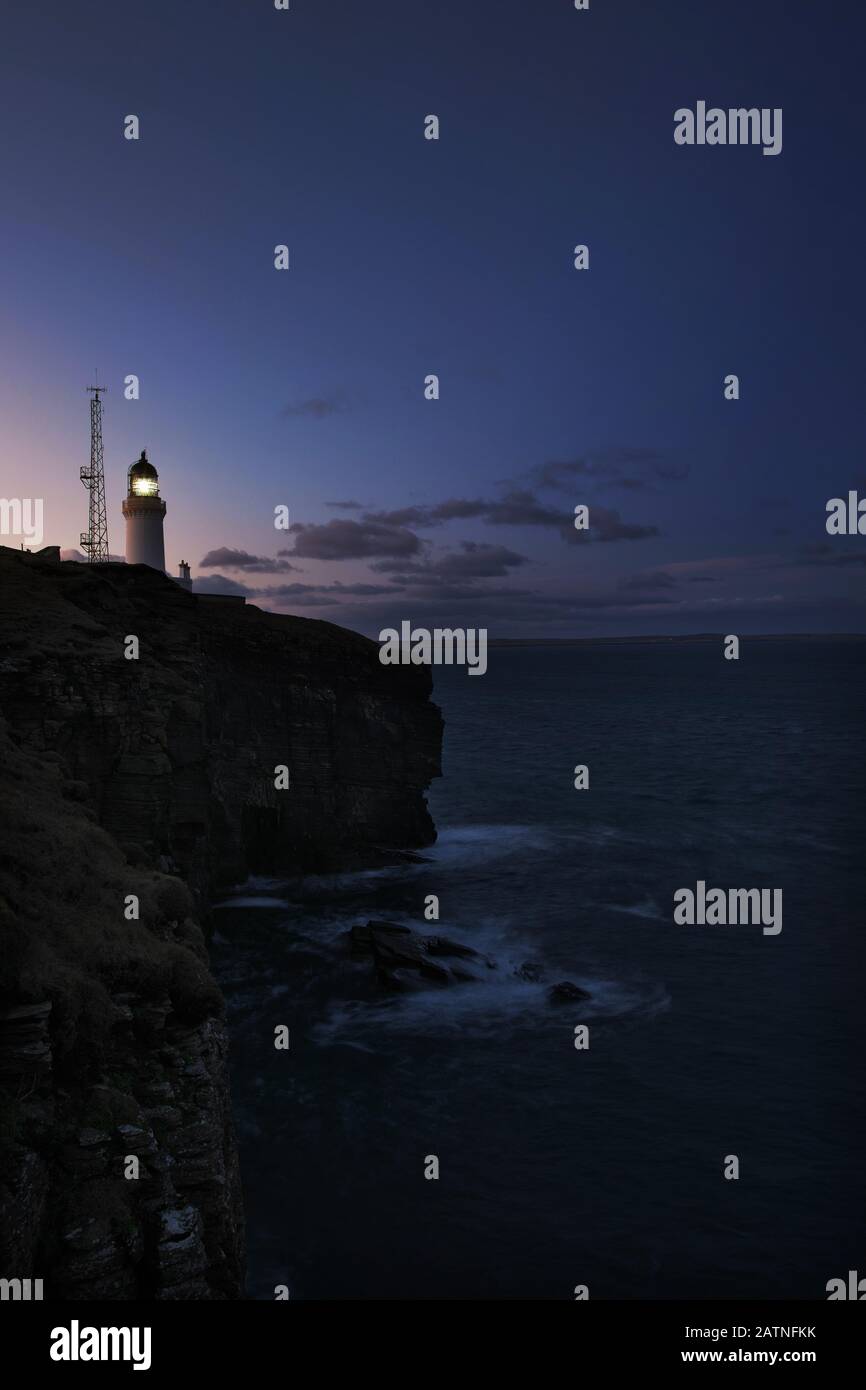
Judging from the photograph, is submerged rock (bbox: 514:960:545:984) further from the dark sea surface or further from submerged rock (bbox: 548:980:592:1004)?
submerged rock (bbox: 548:980:592:1004)

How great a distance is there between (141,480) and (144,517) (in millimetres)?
3906

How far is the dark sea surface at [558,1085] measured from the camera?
26500 mm

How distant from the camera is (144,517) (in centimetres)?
8038

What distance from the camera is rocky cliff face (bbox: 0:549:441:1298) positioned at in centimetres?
1415

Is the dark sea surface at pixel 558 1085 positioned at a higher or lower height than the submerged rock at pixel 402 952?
lower

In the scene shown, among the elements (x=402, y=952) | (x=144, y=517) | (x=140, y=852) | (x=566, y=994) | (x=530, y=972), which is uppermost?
(x=144, y=517)

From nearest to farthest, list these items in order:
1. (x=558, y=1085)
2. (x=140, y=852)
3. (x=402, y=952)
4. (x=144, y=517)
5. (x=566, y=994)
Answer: (x=140, y=852), (x=558, y=1085), (x=566, y=994), (x=402, y=952), (x=144, y=517)

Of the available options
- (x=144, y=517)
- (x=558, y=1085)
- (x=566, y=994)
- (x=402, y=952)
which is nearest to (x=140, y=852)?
(x=558, y=1085)

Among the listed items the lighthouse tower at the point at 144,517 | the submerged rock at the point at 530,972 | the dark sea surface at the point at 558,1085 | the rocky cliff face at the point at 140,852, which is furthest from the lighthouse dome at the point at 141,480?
the submerged rock at the point at 530,972

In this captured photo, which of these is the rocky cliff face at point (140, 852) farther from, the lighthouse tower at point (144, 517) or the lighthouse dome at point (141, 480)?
the lighthouse dome at point (141, 480)

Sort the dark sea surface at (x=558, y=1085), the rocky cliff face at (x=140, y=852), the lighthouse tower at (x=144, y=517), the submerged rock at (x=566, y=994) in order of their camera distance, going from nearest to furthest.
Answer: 1. the rocky cliff face at (x=140, y=852)
2. the dark sea surface at (x=558, y=1085)
3. the submerged rock at (x=566, y=994)
4. the lighthouse tower at (x=144, y=517)

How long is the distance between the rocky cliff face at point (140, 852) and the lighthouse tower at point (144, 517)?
17236 millimetres

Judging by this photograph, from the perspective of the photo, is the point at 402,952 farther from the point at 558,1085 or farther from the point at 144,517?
the point at 144,517
